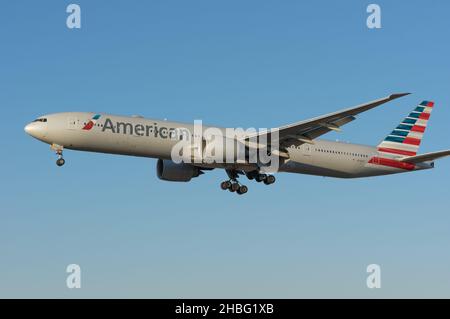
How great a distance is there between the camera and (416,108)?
57.9 metres

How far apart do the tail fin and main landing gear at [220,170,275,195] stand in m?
9.06

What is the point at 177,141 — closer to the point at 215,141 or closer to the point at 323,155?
A: the point at 215,141

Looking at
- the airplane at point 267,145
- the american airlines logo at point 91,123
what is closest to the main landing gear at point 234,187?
the airplane at point 267,145

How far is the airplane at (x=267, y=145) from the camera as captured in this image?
45688mm

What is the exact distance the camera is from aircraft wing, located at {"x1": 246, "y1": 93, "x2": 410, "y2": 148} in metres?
42.8

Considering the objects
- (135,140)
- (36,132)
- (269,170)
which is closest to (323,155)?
(269,170)

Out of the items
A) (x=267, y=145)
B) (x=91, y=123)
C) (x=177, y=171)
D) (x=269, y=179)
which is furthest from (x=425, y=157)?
(x=91, y=123)

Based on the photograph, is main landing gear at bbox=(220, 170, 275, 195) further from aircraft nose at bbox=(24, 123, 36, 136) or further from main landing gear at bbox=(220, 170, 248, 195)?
aircraft nose at bbox=(24, 123, 36, 136)

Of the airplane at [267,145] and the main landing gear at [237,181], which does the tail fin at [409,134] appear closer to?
the airplane at [267,145]

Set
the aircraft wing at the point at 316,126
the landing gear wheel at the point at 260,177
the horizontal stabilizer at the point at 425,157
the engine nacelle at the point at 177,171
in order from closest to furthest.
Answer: the aircraft wing at the point at 316,126
the horizontal stabilizer at the point at 425,157
the landing gear wheel at the point at 260,177
the engine nacelle at the point at 177,171

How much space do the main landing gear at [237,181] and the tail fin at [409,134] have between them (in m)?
9.06

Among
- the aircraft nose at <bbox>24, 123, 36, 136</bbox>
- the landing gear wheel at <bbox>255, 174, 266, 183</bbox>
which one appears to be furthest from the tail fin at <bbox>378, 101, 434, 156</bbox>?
the aircraft nose at <bbox>24, 123, 36, 136</bbox>

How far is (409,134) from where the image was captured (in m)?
56.2

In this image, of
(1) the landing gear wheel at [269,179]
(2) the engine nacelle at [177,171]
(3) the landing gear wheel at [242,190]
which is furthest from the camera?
(2) the engine nacelle at [177,171]
